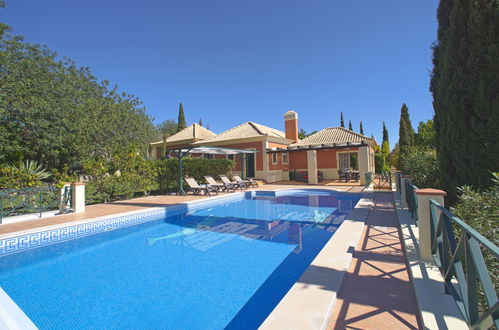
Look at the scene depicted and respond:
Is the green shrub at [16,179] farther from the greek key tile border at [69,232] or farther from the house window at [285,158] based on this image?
the house window at [285,158]

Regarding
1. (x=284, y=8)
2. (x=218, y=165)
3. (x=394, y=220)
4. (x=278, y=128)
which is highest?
(x=284, y=8)

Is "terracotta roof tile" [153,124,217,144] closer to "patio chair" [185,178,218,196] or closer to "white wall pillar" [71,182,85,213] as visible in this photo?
"patio chair" [185,178,218,196]

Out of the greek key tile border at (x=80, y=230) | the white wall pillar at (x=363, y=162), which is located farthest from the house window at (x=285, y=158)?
the greek key tile border at (x=80, y=230)

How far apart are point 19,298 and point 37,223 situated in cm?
511

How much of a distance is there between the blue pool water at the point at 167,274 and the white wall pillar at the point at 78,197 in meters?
2.87

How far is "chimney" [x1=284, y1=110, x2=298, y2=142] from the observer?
945 inches

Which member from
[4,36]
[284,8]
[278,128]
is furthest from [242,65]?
[4,36]

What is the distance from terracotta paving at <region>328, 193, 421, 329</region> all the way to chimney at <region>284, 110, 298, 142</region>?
19712 mm

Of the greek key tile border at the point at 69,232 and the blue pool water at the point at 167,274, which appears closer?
the blue pool water at the point at 167,274

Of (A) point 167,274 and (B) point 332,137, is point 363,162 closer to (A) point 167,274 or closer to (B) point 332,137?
(B) point 332,137

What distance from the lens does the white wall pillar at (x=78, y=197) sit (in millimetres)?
9693

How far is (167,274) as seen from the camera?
4906mm

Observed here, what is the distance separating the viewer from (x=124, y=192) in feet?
43.7

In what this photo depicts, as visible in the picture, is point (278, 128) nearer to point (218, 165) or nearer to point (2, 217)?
point (218, 165)
